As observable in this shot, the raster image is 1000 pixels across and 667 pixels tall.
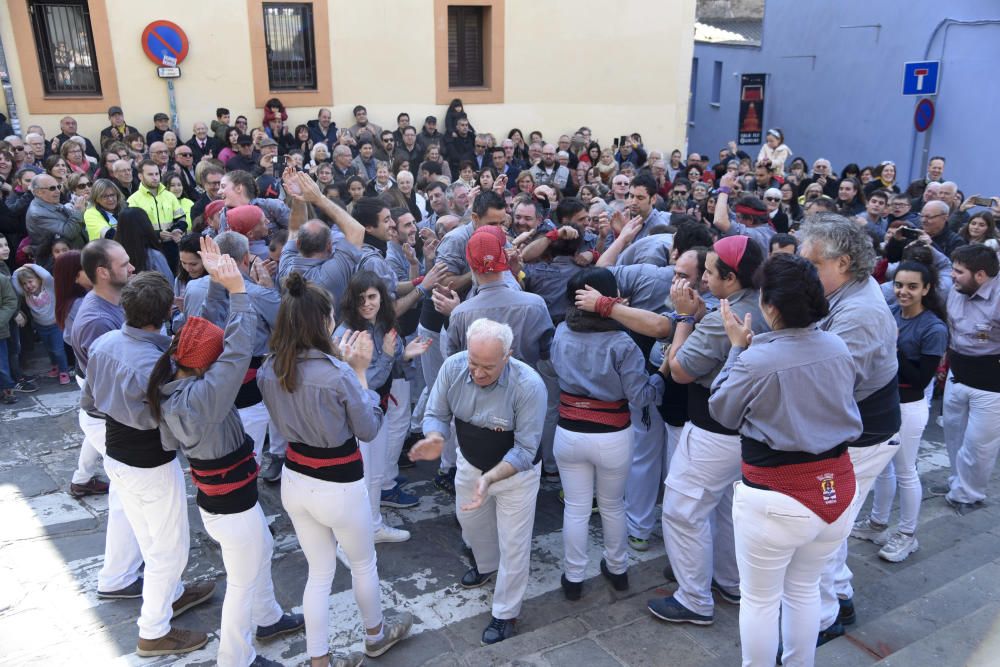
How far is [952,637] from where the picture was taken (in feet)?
11.4

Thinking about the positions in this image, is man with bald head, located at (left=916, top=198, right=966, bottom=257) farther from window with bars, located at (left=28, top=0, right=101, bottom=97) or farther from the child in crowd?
window with bars, located at (left=28, top=0, right=101, bottom=97)

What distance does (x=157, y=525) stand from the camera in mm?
3793

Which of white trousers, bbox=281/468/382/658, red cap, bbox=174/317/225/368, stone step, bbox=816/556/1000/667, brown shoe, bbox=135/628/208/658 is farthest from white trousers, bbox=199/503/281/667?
stone step, bbox=816/556/1000/667

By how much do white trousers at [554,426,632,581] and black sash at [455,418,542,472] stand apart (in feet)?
1.02

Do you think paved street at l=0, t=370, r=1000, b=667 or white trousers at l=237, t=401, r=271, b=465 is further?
white trousers at l=237, t=401, r=271, b=465

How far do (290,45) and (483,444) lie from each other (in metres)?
12.1

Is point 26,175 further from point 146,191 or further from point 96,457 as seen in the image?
point 96,457

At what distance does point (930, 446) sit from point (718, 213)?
288 cm

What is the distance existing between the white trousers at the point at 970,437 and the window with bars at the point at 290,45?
12.0m

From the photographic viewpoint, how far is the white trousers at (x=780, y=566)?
3.15 metres

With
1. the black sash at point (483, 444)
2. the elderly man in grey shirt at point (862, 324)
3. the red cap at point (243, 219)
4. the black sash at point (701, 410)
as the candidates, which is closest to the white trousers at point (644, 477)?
the black sash at point (701, 410)

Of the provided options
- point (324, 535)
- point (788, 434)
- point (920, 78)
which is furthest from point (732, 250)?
point (920, 78)

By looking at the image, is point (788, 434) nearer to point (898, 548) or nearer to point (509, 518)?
point (509, 518)

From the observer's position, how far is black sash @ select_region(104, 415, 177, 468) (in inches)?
145
